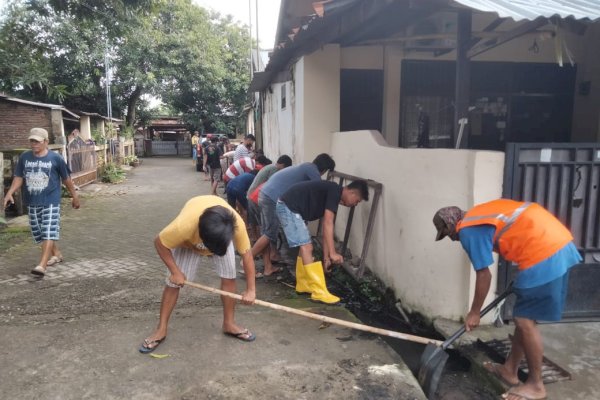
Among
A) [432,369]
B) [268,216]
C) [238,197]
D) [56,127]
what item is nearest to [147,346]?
[432,369]

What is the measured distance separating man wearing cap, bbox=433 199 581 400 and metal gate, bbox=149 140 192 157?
1218 inches

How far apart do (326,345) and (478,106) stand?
5.26 m

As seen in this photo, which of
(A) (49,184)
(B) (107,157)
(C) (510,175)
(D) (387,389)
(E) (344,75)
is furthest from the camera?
(B) (107,157)

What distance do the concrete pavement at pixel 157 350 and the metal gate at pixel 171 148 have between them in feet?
89.9

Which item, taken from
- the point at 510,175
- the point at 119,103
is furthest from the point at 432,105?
the point at 119,103

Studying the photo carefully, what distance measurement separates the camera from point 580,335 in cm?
369

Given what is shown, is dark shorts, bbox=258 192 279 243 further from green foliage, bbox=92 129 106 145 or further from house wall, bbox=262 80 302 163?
green foliage, bbox=92 129 106 145

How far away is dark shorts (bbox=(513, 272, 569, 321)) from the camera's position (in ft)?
9.08

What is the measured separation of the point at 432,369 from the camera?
10.2 ft

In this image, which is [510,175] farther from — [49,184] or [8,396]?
[49,184]

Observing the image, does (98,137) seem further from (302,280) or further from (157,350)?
(157,350)

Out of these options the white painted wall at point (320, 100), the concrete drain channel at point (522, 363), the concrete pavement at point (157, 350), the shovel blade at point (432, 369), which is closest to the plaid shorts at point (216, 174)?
the white painted wall at point (320, 100)

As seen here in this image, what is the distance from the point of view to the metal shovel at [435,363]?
308 centimetres

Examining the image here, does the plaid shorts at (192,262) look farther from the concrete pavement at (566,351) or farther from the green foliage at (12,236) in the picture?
the green foliage at (12,236)
